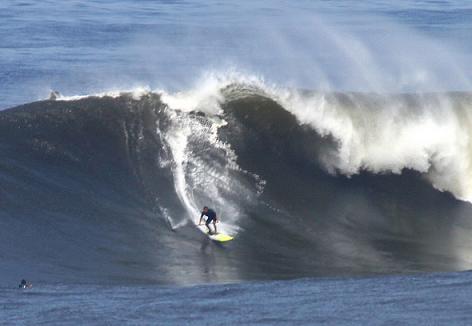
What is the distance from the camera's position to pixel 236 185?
24.1 meters

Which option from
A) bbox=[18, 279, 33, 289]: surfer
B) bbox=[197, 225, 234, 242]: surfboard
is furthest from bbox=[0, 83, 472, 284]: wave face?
bbox=[18, 279, 33, 289]: surfer

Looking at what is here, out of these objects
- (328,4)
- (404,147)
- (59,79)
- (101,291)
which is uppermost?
(328,4)

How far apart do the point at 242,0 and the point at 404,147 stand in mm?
38693

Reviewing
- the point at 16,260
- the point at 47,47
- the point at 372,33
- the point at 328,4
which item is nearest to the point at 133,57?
the point at 47,47

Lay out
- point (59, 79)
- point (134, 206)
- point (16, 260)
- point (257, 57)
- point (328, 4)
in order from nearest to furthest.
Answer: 1. point (16, 260)
2. point (134, 206)
3. point (59, 79)
4. point (257, 57)
5. point (328, 4)

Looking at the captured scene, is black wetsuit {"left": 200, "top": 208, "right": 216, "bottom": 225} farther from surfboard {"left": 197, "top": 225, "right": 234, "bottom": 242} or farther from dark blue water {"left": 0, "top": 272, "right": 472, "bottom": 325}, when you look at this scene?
dark blue water {"left": 0, "top": 272, "right": 472, "bottom": 325}

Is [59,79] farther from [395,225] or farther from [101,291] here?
[101,291]

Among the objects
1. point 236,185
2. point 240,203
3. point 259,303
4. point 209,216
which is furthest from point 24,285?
point 236,185

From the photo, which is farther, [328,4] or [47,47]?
[328,4]

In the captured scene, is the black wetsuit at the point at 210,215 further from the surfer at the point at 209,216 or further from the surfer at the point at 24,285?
the surfer at the point at 24,285

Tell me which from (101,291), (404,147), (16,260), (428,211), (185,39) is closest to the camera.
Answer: (101,291)

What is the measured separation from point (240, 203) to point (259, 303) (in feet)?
22.6

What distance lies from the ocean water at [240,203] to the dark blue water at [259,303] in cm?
4

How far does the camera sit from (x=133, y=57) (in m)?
46.2
